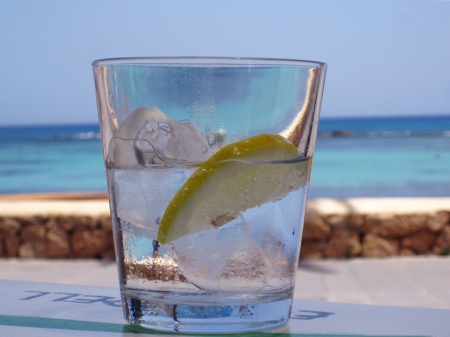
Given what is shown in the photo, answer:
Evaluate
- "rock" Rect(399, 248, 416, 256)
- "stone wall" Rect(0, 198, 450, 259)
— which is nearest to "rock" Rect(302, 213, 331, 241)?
"stone wall" Rect(0, 198, 450, 259)

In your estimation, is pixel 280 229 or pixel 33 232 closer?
pixel 280 229

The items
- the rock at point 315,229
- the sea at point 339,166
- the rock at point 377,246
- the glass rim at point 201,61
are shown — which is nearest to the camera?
the glass rim at point 201,61

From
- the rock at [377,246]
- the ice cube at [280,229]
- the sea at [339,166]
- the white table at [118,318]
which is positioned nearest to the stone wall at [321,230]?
the rock at [377,246]

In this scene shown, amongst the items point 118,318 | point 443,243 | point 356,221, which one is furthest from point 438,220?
point 118,318

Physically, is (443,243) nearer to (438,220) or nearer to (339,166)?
(438,220)

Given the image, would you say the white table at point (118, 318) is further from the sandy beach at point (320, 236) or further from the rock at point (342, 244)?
the rock at point (342, 244)

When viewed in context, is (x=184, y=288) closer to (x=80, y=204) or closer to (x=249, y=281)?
(x=249, y=281)

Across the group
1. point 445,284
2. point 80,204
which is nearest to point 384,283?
point 445,284
